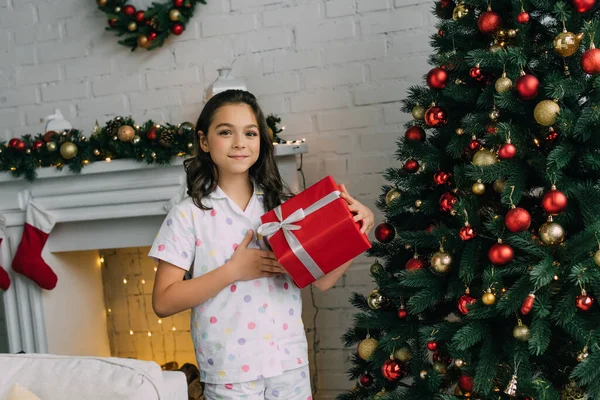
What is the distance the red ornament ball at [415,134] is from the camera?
1720 mm

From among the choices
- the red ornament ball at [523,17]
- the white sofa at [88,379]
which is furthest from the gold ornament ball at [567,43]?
the white sofa at [88,379]

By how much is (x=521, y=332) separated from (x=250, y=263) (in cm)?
69

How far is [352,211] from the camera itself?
1.65 m

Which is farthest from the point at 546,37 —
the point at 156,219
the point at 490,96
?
the point at 156,219

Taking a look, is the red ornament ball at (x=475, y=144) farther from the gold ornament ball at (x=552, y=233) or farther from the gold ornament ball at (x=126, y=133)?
the gold ornament ball at (x=126, y=133)

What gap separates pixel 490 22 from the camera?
59.9 inches

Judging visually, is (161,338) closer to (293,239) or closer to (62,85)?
(62,85)

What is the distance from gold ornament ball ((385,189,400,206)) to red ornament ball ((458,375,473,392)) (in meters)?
0.49

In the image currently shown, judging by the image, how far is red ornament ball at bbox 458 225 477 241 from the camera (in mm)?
1489

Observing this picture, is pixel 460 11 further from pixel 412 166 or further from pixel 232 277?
pixel 232 277

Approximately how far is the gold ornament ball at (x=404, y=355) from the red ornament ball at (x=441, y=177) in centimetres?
44

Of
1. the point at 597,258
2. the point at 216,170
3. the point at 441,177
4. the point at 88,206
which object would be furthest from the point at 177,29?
the point at 597,258

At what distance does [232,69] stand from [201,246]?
110 cm

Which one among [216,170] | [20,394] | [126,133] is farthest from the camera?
[126,133]
